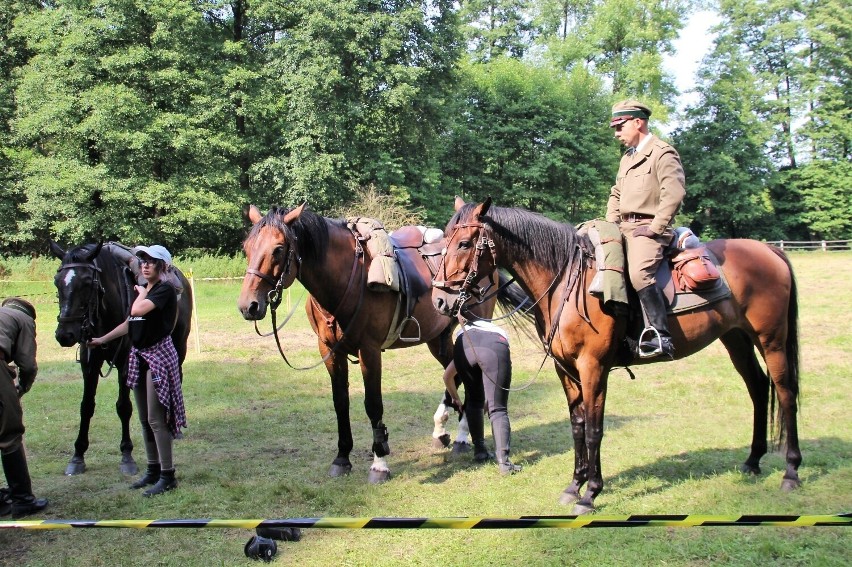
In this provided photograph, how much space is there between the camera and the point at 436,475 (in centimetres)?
614

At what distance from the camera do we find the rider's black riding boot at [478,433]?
6.45m

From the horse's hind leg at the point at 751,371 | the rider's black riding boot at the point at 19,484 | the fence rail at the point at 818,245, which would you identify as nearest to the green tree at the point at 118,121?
the rider's black riding boot at the point at 19,484

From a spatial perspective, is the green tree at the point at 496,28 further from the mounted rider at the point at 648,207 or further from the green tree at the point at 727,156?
the mounted rider at the point at 648,207

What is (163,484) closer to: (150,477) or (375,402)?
(150,477)

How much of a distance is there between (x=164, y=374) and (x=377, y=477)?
6.81 ft

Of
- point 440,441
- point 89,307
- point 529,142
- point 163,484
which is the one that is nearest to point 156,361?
point 89,307

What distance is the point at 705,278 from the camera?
5.13 meters

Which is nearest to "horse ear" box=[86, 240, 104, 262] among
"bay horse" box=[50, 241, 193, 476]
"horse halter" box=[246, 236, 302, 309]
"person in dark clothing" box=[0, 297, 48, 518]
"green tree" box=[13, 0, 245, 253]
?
"bay horse" box=[50, 241, 193, 476]

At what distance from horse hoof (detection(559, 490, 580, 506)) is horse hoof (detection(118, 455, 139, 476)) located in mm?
4054

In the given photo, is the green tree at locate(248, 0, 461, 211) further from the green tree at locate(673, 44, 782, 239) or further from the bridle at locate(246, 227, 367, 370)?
the bridle at locate(246, 227, 367, 370)

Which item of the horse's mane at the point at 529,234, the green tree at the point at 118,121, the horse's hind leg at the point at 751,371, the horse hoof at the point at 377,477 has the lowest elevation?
the horse hoof at the point at 377,477

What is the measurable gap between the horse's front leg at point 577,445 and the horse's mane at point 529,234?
102cm

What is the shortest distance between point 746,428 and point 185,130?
26.7 meters

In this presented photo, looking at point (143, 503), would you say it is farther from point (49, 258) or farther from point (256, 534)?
point (49, 258)
